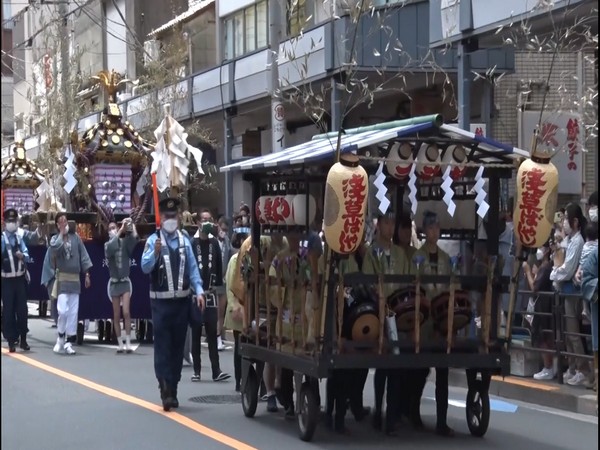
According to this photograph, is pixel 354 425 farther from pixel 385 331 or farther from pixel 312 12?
pixel 312 12

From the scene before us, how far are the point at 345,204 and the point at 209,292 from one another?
5398 mm

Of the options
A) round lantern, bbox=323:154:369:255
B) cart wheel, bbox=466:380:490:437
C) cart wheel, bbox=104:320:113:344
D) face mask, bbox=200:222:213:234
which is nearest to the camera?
round lantern, bbox=323:154:369:255

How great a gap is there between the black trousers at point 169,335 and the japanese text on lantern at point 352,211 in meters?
3.05

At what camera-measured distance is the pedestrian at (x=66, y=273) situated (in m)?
18.1

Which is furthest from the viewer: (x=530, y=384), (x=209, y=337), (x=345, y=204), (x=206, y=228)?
(x=206, y=228)

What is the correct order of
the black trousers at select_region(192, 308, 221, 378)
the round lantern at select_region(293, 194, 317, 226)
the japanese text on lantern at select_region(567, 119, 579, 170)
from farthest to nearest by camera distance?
the japanese text on lantern at select_region(567, 119, 579, 170) < the black trousers at select_region(192, 308, 221, 378) < the round lantern at select_region(293, 194, 317, 226)

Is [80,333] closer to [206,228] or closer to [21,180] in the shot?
[206,228]

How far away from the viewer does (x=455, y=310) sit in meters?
10.1

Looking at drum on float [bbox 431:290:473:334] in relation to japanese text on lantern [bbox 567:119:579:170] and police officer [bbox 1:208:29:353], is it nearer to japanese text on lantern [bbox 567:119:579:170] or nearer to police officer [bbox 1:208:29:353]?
police officer [bbox 1:208:29:353]

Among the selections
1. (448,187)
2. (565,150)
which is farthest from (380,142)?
(565,150)

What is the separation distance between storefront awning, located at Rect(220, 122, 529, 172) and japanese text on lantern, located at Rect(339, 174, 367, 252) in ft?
0.99

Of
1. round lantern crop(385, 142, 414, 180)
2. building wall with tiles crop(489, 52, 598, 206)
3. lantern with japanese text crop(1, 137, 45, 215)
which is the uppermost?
building wall with tiles crop(489, 52, 598, 206)

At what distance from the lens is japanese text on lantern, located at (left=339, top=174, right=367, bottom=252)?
9.31 meters

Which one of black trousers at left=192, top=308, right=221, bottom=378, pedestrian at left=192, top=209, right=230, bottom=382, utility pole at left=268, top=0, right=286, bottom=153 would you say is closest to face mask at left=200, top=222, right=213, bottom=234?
pedestrian at left=192, top=209, right=230, bottom=382
